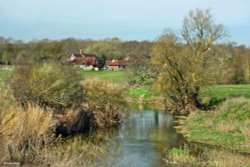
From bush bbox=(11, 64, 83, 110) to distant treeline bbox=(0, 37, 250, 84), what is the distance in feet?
7.59

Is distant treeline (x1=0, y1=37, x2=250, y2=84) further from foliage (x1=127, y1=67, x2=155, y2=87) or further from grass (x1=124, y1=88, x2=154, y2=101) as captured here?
grass (x1=124, y1=88, x2=154, y2=101)

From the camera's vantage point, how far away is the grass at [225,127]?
25.8 meters

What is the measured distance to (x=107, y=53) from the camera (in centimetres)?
12425

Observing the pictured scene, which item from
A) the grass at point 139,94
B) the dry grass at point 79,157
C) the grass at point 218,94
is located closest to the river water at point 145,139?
the dry grass at point 79,157

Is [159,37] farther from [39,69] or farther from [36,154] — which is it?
[36,154]

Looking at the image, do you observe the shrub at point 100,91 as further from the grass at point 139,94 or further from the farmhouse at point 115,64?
the farmhouse at point 115,64

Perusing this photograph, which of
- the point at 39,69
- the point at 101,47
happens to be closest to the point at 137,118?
the point at 39,69

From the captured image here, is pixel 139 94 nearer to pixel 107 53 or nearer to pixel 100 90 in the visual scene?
pixel 100 90

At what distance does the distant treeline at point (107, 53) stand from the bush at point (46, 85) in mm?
2315

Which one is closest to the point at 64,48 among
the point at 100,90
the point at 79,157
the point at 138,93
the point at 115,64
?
the point at 115,64

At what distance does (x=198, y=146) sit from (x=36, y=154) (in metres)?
13.0

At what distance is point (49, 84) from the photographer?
29.4 meters

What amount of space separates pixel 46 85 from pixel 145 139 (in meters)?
7.76

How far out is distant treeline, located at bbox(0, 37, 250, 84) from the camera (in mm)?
56531
